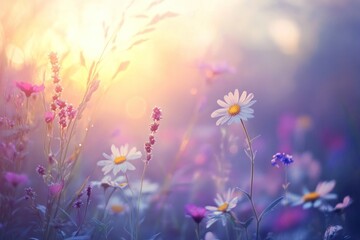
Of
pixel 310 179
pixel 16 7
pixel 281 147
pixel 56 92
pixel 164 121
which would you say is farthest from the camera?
pixel 164 121

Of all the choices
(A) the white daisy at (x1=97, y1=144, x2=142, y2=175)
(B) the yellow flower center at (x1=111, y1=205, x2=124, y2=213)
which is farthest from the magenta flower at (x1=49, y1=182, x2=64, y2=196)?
(B) the yellow flower center at (x1=111, y1=205, x2=124, y2=213)

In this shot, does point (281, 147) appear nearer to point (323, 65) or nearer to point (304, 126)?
point (304, 126)

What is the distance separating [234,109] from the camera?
159cm

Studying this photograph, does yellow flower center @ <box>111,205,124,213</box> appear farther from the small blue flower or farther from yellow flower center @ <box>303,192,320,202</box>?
the small blue flower

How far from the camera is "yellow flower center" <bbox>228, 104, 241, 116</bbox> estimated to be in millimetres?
1577

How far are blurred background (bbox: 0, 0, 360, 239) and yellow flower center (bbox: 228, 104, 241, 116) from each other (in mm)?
329

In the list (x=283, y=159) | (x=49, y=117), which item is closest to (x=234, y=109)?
(x=283, y=159)

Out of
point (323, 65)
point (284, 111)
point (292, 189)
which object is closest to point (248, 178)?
point (292, 189)

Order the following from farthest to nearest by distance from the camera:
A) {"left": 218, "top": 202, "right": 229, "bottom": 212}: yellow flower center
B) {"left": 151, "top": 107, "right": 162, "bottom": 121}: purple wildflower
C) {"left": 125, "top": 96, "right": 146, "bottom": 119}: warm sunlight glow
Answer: {"left": 125, "top": 96, "right": 146, "bottom": 119}: warm sunlight glow → {"left": 218, "top": 202, "right": 229, "bottom": 212}: yellow flower center → {"left": 151, "top": 107, "right": 162, "bottom": 121}: purple wildflower

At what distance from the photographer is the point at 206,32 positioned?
12.3ft

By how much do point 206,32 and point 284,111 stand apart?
119cm

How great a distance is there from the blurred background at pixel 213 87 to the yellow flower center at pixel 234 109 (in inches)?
13.0

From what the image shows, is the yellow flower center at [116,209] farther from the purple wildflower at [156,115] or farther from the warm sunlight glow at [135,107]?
the warm sunlight glow at [135,107]

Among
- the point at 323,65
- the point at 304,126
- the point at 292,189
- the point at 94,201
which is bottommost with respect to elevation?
the point at 94,201
